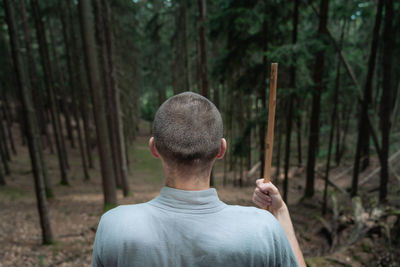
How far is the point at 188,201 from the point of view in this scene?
44.0 inches

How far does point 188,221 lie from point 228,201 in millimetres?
11280

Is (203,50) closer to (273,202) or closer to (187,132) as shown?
(273,202)

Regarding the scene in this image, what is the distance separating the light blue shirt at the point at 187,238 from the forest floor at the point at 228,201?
160 inches

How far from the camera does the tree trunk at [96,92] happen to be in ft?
23.9

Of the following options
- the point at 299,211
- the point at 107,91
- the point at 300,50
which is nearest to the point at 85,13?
the point at 107,91

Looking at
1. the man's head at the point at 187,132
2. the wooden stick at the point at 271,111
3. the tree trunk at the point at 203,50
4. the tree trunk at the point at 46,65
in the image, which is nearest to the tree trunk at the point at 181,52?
the tree trunk at the point at 203,50

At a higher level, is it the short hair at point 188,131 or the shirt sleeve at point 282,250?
the short hair at point 188,131

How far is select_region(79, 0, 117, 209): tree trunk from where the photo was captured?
7.27 meters

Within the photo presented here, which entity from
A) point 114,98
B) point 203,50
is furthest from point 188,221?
point 114,98

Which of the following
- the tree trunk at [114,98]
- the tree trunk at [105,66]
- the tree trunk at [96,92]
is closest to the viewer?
the tree trunk at [96,92]

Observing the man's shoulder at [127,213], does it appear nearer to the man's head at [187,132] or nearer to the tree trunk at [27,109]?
the man's head at [187,132]

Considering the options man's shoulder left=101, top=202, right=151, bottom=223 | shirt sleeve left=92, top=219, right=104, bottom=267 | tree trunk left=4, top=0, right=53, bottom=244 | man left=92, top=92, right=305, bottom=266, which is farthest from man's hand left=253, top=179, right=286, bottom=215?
tree trunk left=4, top=0, right=53, bottom=244

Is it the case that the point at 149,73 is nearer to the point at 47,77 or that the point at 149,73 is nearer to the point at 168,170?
the point at 47,77

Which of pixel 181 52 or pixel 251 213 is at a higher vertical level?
pixel 181 52
